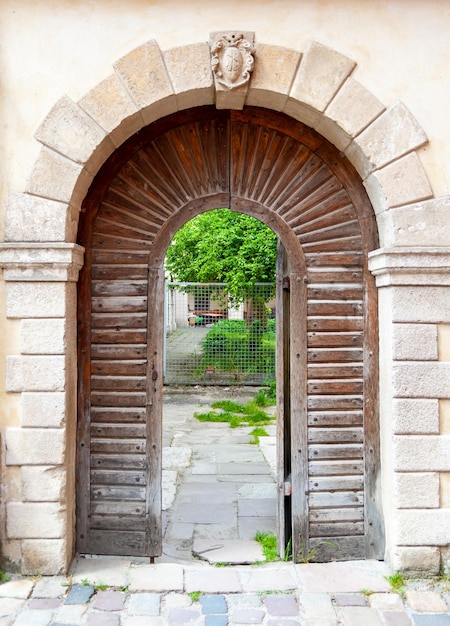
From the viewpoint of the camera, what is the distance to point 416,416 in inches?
149

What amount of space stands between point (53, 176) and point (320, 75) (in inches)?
77.7

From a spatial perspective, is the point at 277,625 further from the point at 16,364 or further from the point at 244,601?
the point at 16,364

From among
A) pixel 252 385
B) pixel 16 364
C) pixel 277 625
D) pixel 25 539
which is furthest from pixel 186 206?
pixel 252 385

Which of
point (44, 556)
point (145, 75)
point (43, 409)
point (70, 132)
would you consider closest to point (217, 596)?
point (44, 556)

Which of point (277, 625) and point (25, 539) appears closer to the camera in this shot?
point (277, 625)

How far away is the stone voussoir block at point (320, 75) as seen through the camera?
3830 millimetres

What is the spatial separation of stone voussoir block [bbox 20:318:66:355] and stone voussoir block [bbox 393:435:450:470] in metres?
2.40

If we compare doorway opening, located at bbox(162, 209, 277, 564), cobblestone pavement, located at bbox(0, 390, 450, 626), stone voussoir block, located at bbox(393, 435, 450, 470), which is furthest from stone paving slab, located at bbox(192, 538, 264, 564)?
stone voussoir block, located at bbox(393, 435, 450, 470)

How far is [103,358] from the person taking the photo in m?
4.16

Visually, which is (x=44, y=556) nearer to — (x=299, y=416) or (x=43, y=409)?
(x=43, y=409)

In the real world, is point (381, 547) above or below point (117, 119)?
below

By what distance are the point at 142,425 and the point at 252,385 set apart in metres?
8.67

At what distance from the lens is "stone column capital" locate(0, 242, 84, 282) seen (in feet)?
12.3

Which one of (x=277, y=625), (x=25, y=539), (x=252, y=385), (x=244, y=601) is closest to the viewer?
(x=277, y=625)
